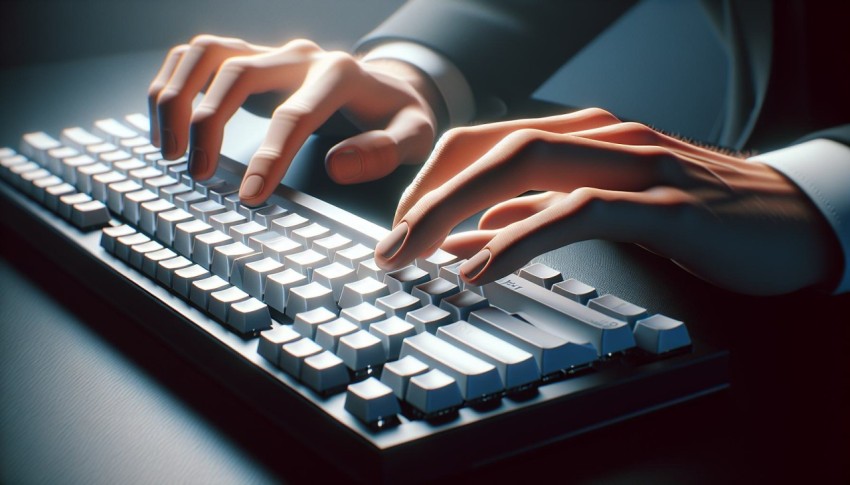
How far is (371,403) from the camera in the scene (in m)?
0.42

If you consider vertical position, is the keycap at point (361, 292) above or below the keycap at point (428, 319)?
below

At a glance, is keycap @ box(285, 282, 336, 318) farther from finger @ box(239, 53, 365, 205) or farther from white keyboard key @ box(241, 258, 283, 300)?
finger @ box(239, 53, 365, 205)

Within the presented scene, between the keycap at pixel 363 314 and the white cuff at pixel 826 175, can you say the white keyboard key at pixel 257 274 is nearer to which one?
the keycap at pixel 363 314

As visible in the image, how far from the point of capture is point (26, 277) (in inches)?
27.0

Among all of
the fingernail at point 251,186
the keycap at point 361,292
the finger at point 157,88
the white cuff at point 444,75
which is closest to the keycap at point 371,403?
the keycap at point 361,292

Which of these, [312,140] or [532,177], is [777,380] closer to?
[532,177]

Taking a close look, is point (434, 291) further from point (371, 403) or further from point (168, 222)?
point (168, 222)

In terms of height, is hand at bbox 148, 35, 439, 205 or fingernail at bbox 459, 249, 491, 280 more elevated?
fingernail at bbox 459, 249, 491, 280

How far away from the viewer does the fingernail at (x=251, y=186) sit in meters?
0.71

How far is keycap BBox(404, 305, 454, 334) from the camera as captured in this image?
1.63 feet

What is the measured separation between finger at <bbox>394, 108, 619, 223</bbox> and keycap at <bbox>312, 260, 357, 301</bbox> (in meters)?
0.07

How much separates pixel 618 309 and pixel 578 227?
6 centimetres

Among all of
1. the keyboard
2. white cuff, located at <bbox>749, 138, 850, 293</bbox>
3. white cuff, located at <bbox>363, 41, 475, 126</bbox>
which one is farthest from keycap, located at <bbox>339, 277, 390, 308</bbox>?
white cuff, located at <bbox>363, 41, 475, 126</bbox>

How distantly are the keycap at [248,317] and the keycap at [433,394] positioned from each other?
0.13 m
